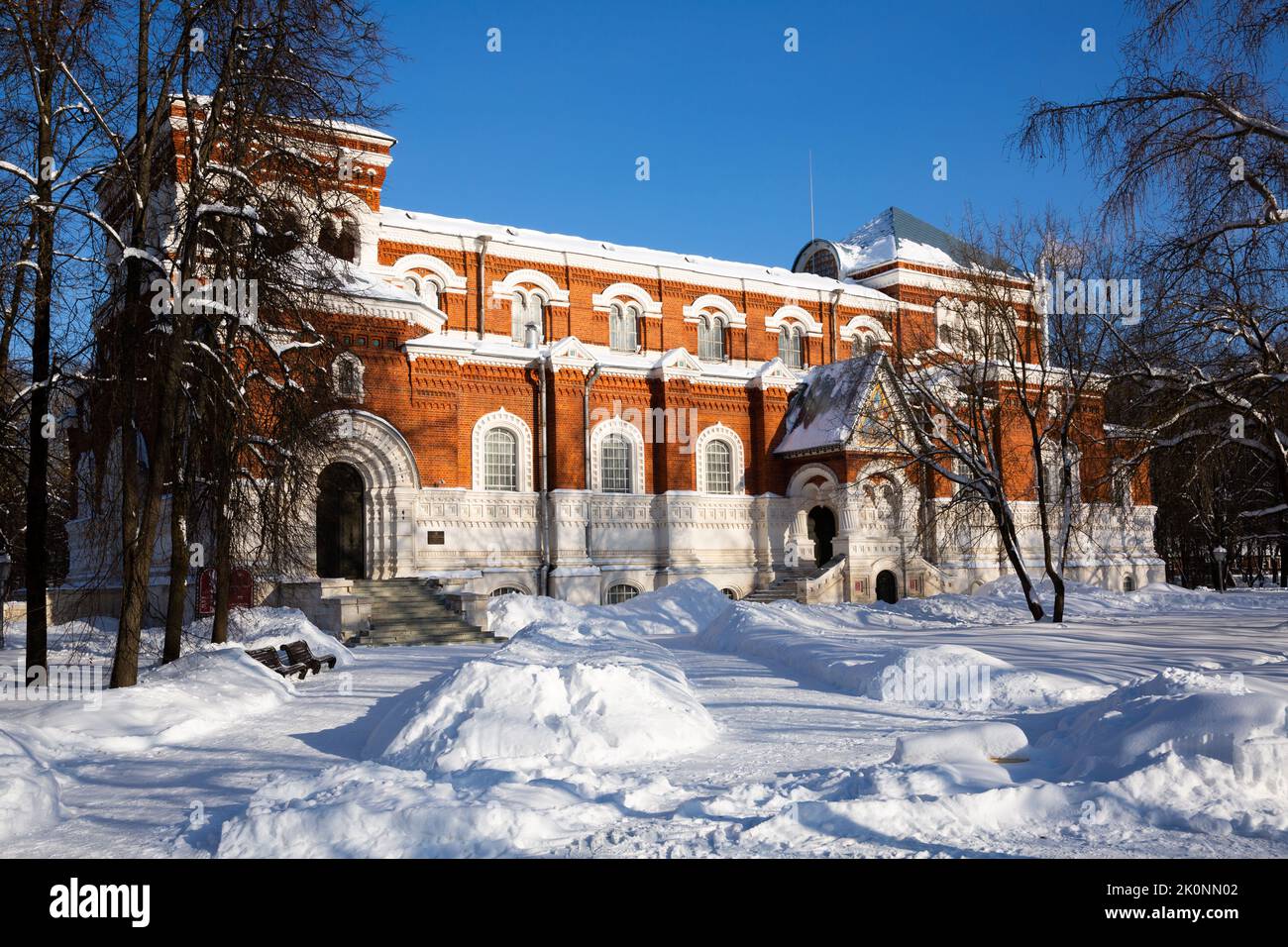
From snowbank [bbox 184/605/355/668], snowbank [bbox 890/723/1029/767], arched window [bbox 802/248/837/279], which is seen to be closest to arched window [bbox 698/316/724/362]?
arched window [bbox 802/248/837/279]

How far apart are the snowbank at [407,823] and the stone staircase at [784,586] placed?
808 inches

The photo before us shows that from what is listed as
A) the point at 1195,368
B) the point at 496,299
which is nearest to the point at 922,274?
the point at 496,299

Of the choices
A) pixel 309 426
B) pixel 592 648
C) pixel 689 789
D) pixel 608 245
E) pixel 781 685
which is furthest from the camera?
pixel 608 245

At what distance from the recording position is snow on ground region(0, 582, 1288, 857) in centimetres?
571

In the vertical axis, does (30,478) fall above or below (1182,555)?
above

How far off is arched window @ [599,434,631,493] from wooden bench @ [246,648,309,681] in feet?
45.4

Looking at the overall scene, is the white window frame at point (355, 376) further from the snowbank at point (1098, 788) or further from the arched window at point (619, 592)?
the snowbank at point (1098, 788)

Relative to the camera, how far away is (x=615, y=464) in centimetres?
2753

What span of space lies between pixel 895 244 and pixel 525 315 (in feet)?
46.8

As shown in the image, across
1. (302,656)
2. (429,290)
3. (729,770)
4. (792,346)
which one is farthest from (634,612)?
(792,346)

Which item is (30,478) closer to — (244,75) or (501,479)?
(244,75)

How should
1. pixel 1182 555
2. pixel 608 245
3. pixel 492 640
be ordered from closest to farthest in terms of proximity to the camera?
pixel 492 640, pixel 608 245, pixel 1182 555

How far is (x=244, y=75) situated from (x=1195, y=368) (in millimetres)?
12881
